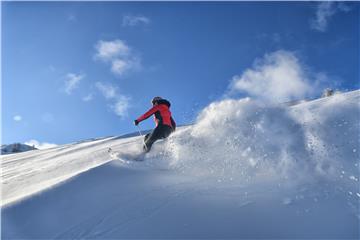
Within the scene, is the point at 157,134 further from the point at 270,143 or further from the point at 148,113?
the point at 270,143

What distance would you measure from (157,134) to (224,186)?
387cm

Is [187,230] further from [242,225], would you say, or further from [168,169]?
[168,169]

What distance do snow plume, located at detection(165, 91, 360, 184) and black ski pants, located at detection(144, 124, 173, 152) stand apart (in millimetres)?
732

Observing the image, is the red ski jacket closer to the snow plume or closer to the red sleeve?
the red sleeve

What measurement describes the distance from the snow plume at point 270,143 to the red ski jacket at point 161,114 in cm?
107

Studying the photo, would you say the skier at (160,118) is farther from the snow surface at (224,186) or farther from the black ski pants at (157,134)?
the snow surface at (224,186)

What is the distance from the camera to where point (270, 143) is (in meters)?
8.07

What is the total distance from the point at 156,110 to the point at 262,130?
12.0ft

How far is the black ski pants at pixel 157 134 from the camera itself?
10371 millimetres

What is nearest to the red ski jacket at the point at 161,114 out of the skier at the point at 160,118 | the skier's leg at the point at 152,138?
the skier at the point at 160,118

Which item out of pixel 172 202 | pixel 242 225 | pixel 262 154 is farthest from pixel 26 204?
pixel 262 154

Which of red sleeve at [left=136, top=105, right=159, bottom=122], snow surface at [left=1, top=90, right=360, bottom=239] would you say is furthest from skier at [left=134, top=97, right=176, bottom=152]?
snow surface at [left=1, top=90, right=360, bottom=239]

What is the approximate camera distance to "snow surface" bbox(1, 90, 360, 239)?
5.64m

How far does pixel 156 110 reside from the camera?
1100 cm
